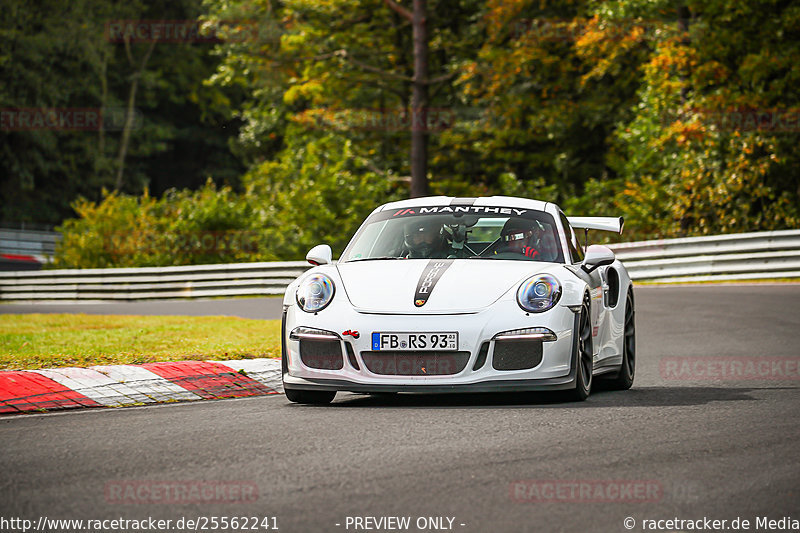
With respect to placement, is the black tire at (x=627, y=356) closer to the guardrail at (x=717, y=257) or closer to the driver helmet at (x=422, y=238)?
the driver helmet at (x=422, y=238)

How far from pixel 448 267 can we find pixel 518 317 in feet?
2.44

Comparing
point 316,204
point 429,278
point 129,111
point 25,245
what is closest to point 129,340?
point 429,278

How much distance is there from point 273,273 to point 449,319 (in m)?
19.1

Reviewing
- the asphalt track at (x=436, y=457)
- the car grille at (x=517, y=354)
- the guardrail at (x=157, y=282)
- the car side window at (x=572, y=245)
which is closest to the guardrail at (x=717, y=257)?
the guardrail at (x=157, y=282)

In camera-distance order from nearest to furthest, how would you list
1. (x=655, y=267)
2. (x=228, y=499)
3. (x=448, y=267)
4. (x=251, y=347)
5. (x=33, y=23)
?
(x=228, y=499) < (x=448, y=267) < (x=251, y=347) < (x=655, y=267) < (x=33, y=23)

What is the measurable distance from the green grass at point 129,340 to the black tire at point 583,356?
3475 millimetres

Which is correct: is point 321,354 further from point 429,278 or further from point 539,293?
point 539,293

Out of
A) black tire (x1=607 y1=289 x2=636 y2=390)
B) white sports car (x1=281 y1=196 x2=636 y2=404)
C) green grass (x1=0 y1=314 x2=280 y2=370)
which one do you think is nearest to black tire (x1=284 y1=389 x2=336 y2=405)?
white sports car (x1=281 y1=196 x2=636 y2=404)

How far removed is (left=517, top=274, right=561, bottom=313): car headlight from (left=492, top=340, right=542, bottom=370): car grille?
0.24 m

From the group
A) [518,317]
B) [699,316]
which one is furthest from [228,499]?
[699,316]

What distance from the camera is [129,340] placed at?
A: 12.9 metres

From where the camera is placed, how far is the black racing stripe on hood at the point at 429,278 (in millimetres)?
7936

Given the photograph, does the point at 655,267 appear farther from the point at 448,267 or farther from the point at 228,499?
the point at 228,499

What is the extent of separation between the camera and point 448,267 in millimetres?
8414
